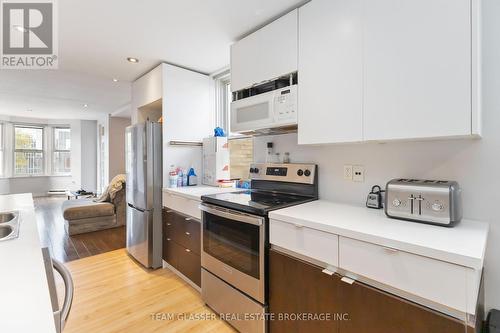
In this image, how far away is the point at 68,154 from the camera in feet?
26.6

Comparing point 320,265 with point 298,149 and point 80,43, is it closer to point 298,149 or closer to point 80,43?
point 298,149

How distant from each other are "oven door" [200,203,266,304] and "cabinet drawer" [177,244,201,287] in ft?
0.81

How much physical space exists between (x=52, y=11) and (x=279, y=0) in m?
1.69

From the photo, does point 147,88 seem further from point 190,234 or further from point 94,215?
point 94,215

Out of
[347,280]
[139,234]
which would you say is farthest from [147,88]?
[347,280]

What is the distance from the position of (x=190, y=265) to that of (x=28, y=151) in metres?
8.19

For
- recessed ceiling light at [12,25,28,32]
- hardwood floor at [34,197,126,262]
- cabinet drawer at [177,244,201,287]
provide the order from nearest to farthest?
1. recessed ceiling light at [12,25,28,32]
2. cabinet drawer at [177,244,201,287]
3. hardwood floor at [34,197,126,262]

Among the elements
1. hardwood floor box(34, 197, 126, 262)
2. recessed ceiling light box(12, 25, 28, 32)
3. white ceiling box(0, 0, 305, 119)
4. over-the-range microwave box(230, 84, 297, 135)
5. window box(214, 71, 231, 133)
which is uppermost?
white ceiling box(0, 0, 305, 119)

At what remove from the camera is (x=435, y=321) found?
0.93 m

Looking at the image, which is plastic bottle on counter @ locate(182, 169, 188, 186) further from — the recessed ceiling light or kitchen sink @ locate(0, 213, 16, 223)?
the recessed ceiling light

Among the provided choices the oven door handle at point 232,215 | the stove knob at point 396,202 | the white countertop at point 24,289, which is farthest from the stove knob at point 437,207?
the white countertop at point 24,289

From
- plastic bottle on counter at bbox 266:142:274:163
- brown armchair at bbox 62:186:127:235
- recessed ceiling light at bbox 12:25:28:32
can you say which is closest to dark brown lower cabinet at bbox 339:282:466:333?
plastic bottle on counter at bbox 266:142:274:163

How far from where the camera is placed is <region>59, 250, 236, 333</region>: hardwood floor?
6.00ft

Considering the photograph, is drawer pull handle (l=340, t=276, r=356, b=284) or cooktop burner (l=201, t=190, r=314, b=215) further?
cooktop burner (l=201, t=190, r=314, b=215)
